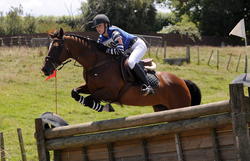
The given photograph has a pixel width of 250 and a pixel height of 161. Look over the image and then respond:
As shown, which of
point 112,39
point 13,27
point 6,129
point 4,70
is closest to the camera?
point 112,39

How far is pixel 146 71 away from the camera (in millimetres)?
8297

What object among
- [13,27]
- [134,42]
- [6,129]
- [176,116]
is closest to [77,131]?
[176,116]

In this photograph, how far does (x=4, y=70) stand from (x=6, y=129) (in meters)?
9.42

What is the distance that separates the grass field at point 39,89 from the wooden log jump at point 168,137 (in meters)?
3.08

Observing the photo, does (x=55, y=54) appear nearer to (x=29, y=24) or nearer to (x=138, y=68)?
(x=138, y=68)

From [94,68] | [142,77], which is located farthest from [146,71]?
[94,68]

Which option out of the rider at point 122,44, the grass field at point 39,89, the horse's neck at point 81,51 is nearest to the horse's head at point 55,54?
the horse's neck at point 81,51

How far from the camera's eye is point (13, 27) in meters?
37.1

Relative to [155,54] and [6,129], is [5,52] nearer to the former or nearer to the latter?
[155,54]

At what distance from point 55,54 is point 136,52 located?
1.30 metres

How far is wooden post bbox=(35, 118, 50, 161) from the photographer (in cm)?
604

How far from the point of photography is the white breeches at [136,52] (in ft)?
25.8

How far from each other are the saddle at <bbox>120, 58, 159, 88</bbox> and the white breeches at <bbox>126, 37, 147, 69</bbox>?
3.4 inches

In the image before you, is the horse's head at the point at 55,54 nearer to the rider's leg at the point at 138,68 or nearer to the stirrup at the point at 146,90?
the rider's leg at the point at 138,68
